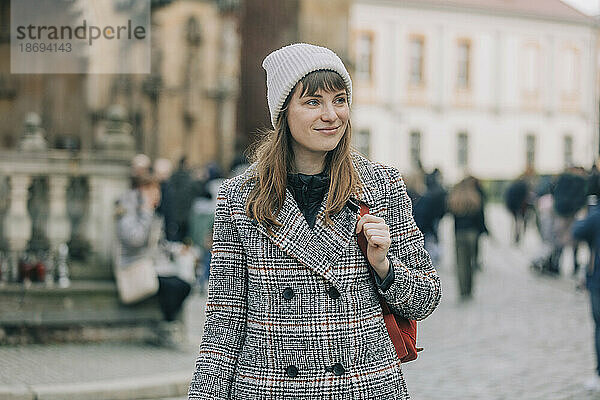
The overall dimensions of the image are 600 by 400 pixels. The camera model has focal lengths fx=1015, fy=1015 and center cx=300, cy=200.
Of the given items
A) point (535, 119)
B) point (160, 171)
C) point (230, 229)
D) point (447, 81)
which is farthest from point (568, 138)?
point (230, 229)

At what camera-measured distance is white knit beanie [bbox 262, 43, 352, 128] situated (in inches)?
113

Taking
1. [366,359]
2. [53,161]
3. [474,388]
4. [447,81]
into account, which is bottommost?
[474,388]

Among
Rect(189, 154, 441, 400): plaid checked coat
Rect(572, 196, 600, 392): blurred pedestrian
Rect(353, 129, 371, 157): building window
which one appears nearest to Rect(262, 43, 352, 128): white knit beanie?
Rect(189, 154, 441, 400): plaid checked coat

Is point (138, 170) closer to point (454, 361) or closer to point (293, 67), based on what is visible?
point (454, 361)

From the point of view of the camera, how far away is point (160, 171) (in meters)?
15.9

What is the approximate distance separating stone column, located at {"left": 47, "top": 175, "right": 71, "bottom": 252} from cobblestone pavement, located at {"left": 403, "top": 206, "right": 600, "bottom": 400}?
324 centimetres

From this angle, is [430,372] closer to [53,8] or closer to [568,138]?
[53,8]

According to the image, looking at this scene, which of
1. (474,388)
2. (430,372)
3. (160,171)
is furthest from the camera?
(160,171)

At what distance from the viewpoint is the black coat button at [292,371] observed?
2760mm

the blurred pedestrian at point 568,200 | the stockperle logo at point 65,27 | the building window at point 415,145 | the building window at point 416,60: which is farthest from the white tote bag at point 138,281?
the building window at point 416,60

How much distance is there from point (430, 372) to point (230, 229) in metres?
5.60

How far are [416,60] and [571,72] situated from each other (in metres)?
9.47

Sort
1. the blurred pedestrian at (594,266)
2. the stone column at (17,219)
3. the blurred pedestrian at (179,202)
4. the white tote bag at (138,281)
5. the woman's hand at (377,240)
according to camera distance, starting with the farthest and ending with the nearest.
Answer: the blurred pedestrian at (179,202), the stone column at (17,219), the white tote bag at (138,281), the blurred pedestrian at (594,266), the woman's hand at (377,240)

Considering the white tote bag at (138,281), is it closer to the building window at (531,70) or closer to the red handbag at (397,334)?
the red handbag at (397,334)
